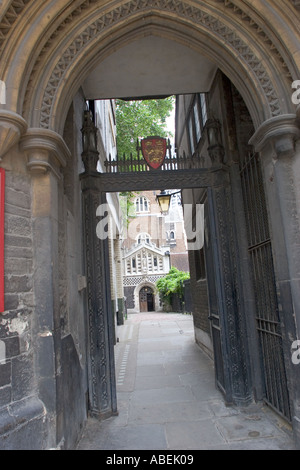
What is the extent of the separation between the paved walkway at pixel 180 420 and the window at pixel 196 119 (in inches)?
188

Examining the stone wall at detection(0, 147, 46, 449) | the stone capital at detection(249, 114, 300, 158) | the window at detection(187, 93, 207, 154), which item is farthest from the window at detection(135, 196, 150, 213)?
the stone wall at detection(0, 147, 46, 449)

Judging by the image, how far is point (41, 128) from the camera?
3.18m

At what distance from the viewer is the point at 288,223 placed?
3361mm

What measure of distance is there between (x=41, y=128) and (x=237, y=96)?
10.7ft

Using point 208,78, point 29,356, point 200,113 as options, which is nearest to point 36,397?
point 29,356

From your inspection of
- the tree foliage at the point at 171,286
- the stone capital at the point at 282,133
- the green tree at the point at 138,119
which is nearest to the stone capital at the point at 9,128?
the stone capital at the point at 282,133

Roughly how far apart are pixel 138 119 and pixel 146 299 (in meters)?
25.9

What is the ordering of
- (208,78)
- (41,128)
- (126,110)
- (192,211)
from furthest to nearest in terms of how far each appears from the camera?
(126,110) → (192,211) → (208,78) → (41,128)

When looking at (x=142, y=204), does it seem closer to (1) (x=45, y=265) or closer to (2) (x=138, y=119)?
(2) (x=138, y=119)

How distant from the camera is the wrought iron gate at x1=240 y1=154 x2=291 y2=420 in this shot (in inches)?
156

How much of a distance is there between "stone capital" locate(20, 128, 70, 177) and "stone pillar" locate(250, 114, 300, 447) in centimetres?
212

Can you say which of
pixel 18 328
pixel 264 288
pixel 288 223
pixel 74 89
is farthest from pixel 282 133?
pixel 18 328

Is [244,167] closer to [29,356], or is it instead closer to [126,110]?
[29,356]

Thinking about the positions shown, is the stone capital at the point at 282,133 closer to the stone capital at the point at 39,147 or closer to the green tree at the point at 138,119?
the stone capital at the point at 39,147
